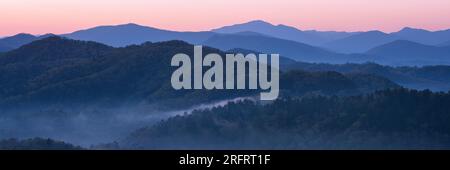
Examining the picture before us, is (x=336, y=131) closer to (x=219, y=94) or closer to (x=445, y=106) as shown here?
(x=445, y=106)

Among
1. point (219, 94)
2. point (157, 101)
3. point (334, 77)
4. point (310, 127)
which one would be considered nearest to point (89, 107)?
point (157, 101)

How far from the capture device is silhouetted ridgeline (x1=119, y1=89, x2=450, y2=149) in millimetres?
94500

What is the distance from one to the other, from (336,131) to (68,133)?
78311mm

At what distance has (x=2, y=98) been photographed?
196 metres

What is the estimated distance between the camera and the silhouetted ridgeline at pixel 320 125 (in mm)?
94500

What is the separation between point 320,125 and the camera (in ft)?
337

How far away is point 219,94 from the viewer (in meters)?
173

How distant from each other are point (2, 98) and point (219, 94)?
75.0 meters
